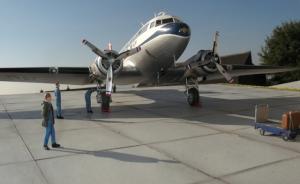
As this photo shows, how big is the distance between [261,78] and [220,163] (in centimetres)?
3771

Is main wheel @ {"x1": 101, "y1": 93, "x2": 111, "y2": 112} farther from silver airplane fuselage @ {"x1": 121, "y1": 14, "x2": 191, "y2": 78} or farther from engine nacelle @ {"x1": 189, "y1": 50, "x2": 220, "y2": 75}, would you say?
engine nacelle @ {"x1": 189, "y1": 50, "x2": 220, "y2": 75}

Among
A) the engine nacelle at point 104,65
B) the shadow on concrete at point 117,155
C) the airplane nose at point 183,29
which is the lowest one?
the shadow on concrete at point 117,155

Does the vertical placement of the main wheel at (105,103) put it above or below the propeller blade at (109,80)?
below

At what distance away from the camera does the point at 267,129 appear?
10148 mm

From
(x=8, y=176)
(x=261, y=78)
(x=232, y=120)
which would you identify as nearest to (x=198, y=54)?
(x=232, y=120)

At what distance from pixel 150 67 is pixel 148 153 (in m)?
8.71

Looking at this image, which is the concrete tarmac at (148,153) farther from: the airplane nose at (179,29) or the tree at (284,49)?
the tree at (284,49)

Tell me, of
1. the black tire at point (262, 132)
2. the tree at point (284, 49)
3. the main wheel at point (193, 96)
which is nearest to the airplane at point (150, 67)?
the main wheel at point (193, 96)

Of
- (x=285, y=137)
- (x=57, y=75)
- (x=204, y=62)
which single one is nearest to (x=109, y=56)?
(x=57, y=75)

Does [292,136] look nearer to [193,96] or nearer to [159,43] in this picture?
[159,43]

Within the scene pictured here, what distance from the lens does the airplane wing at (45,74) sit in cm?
1482

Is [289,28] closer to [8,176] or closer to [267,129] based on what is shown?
[267,129]

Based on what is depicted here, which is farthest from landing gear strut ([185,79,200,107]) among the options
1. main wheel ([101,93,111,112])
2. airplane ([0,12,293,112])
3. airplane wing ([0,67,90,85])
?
airplane wing ([0,67,90,85])

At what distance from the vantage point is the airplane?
14547 millimetres
